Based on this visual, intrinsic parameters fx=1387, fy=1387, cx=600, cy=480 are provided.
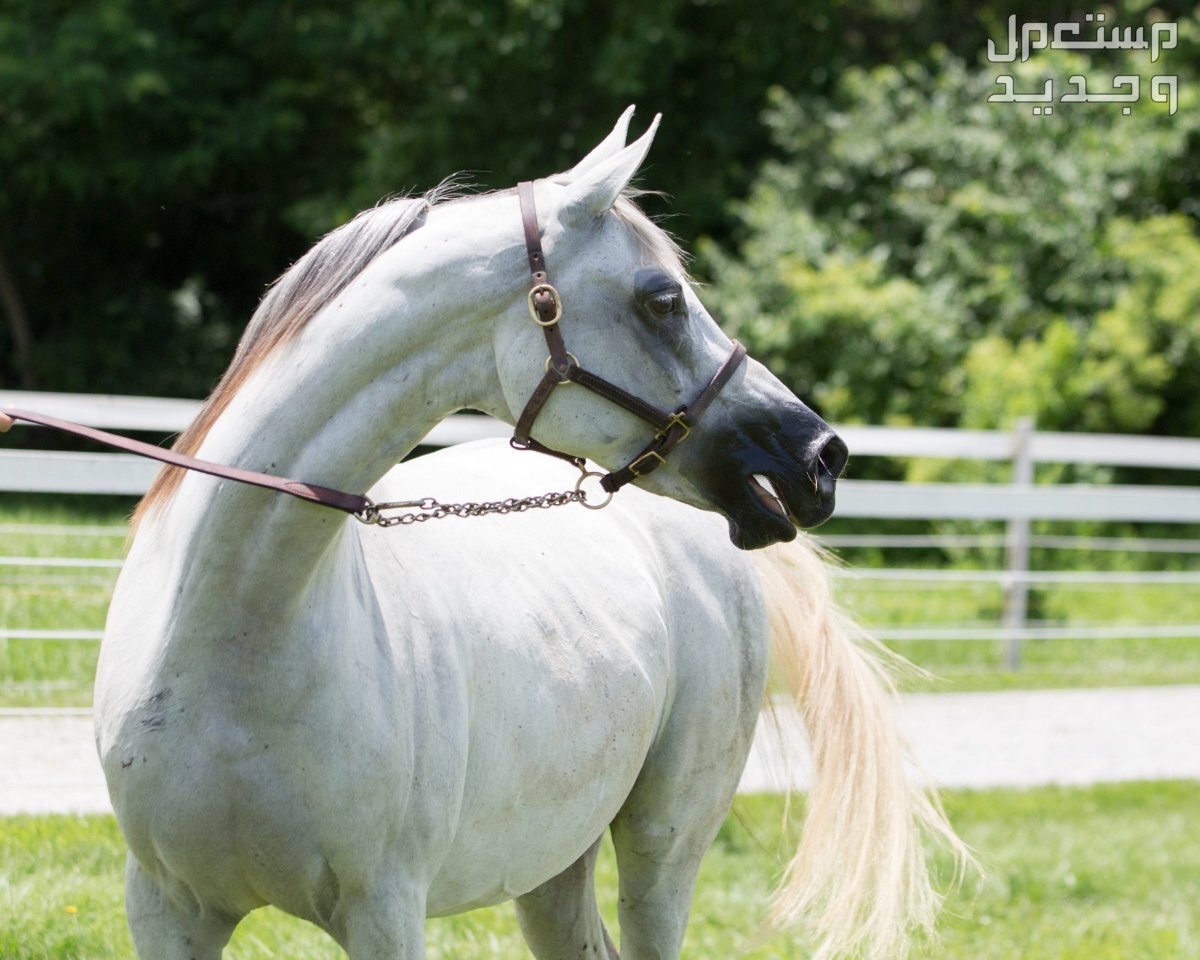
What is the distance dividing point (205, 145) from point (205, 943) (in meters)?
12.6

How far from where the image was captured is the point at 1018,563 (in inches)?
340

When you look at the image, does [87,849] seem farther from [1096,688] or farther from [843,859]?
[1096,688]

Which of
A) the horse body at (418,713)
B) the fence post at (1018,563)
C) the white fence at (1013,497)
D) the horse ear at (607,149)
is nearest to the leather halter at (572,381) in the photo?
the horse ear at (607,149)

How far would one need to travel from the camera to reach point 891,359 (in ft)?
39.4

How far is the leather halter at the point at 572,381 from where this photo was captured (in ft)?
7.13

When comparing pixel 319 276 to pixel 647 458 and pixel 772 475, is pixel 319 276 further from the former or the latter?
Answer: pixel 772 475

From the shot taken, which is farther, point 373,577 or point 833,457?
point 373,577

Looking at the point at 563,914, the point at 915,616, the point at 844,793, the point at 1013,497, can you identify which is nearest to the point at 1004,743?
the point at 1013,497

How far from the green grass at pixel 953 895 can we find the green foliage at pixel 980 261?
233 inches

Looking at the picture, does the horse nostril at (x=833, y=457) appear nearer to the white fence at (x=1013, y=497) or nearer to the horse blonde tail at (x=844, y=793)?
the horse blonde tail at (x=844, y=793)

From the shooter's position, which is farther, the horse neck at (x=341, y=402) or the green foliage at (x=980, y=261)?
the green foliage at (x=980, y=261)

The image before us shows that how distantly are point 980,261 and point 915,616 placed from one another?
4566 millimetres

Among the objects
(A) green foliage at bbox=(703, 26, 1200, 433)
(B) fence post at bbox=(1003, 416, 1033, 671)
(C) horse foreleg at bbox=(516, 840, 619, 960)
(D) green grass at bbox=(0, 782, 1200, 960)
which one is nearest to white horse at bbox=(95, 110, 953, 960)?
(C) horse foreleg at bbox=(516, 840, 619, 960)

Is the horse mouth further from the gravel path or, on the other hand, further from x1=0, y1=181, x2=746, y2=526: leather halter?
the gravel path
